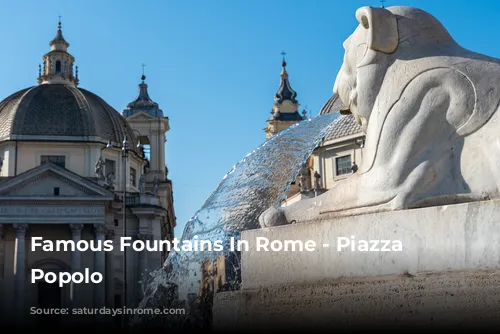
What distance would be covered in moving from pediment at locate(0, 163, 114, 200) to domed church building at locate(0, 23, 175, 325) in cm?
6

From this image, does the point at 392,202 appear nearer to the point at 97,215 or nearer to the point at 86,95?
the point at 97,215

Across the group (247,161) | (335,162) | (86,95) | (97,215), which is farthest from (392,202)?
(86,95)

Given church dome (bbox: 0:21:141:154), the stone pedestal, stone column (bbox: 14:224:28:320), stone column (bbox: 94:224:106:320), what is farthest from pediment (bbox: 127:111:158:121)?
the stone pedestal

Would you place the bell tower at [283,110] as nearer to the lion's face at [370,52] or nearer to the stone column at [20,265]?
the stone column at [20,265]

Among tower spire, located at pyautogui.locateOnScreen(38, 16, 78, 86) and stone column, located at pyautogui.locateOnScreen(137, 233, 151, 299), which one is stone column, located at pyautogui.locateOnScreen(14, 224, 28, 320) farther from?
tower spire, located at pyautogui.locateOnScreen(38, 16, 78, 86)

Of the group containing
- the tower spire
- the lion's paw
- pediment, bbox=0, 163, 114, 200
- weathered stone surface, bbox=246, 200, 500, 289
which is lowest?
weathered stone surface, bbox=246, 200, 500, 289

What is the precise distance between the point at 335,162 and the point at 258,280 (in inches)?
1663

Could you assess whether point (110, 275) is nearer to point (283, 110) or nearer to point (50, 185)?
point (50, 185)

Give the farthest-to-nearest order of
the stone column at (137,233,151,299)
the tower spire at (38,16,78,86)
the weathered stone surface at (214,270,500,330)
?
1. the tower spire at (38,16,78,86)
2. the stone column at (137,233,151,299)
3. the weathered stone surface at (214,270,500,330)

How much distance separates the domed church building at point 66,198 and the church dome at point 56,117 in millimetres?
63

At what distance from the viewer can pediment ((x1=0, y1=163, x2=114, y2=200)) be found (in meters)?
49.5

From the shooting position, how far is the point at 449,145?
530 centimetres

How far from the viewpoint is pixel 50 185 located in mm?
50062

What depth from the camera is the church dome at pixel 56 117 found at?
55062 millimetres
